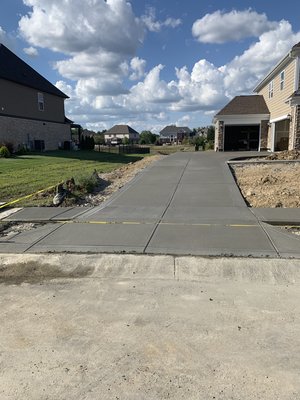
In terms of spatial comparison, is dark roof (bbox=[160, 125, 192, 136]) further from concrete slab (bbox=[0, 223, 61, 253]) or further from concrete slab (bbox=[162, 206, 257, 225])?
concrete slab (bbox=[0, 223, 61, 253])

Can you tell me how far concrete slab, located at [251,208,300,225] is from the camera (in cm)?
755

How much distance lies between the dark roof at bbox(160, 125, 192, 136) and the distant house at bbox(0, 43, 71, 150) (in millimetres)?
100016

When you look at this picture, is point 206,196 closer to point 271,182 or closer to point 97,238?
point 271,182

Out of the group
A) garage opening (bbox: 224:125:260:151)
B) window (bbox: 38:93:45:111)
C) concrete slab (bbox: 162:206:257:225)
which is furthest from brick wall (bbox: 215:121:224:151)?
concrete slab (bbox: 162:206:257:225)

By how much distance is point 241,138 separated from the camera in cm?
3117

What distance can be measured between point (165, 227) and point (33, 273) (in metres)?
2.93

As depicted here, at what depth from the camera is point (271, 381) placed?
2.90 m

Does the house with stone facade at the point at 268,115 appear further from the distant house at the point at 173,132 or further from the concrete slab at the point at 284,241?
the distant house at the point at 173,132

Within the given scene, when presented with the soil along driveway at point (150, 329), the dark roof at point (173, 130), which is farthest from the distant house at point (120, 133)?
the soil along driveway at point (150, 329)

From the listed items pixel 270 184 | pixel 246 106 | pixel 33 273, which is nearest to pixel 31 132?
pixel 246 106

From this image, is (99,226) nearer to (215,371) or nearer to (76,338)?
(76,338)

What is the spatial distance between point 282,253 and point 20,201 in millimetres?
7181

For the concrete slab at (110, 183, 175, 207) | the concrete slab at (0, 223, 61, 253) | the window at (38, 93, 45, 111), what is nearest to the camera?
the concrete slab at (0, 223, 61, 253)

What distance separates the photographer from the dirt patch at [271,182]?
380 inches
